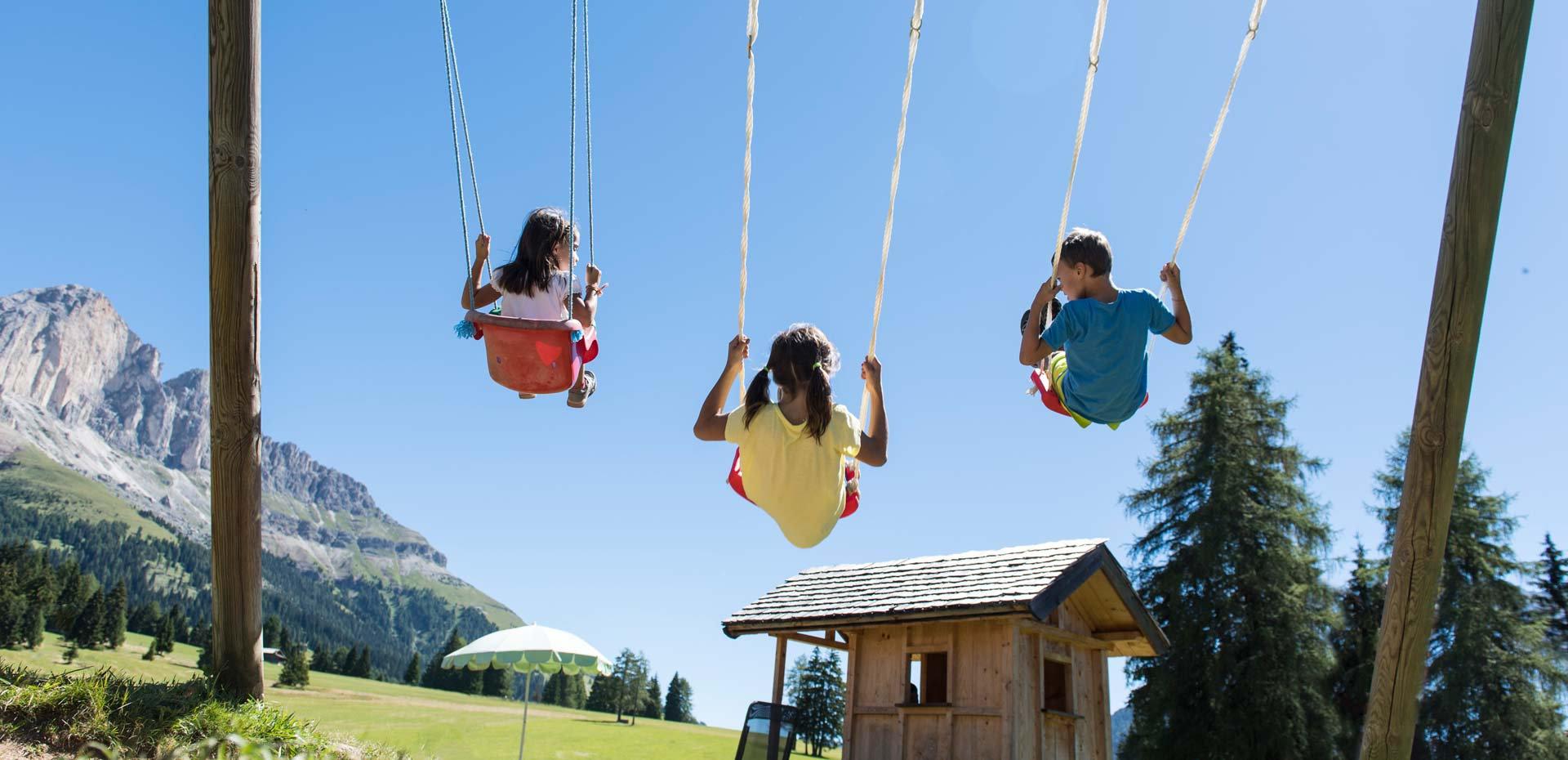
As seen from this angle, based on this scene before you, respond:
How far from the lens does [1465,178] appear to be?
523 cm

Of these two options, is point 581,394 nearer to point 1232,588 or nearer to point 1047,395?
point 1047,395

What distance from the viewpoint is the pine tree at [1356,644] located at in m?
25.1

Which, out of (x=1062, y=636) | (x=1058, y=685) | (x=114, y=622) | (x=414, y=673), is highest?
(x=114, y=622)

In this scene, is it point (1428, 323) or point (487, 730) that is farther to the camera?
point (487, 730)

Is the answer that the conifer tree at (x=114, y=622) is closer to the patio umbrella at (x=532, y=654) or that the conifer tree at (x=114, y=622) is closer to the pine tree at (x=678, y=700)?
the pine tree at (x=678, y=700)

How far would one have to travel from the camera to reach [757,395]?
18.2 feet

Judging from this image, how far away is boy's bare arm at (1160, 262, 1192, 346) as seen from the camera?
18.4ft

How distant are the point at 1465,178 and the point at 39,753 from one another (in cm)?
790

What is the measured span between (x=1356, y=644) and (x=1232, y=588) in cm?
553

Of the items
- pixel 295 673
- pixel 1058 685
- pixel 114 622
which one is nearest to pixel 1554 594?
pixel 1058 685

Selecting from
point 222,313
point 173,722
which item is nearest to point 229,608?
point 173,722

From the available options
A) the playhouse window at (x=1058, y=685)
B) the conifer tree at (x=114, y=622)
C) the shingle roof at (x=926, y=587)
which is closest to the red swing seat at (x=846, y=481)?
the shingle roof at (x=926, y=587)

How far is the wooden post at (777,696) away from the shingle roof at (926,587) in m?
0.45

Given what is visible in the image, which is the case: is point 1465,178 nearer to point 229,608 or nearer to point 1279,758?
point 229,608
